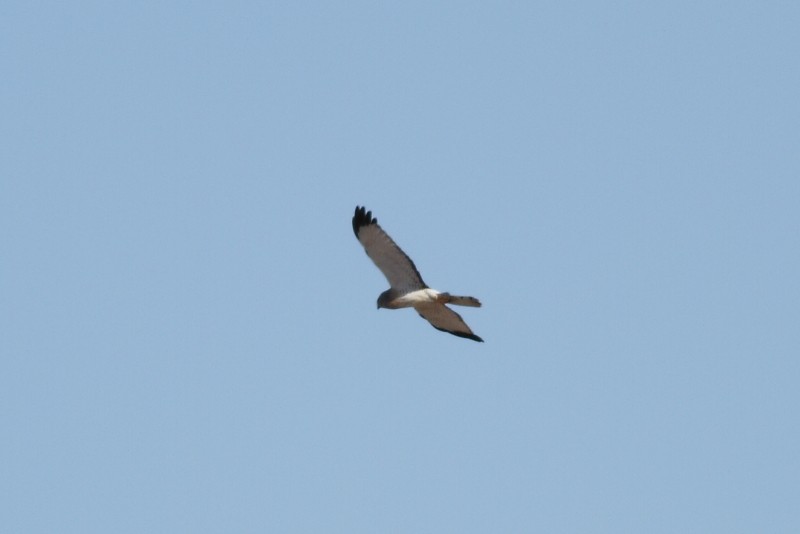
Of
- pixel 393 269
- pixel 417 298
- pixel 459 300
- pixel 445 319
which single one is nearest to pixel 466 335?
pixel 445 319

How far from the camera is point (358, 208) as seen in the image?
23797 millimetres

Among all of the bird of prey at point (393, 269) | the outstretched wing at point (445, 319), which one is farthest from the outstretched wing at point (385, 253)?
the outstretched wing at point (445, 319)

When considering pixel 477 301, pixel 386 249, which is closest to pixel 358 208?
pixel 386 249

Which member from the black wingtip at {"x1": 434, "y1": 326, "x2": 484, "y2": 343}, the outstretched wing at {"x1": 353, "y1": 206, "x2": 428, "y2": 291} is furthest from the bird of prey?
the black wingtip at {"x1": 434, "y1": 326, "x2": 484, "y2": 343}

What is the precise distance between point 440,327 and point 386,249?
2.41m

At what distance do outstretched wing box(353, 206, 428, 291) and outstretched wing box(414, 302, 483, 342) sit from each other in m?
0.60

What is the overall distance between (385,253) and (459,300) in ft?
6.62

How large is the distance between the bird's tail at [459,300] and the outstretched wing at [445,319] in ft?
3.57

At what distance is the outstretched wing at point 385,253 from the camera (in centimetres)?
2373

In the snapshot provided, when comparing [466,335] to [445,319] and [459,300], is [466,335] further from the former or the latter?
[459,300]

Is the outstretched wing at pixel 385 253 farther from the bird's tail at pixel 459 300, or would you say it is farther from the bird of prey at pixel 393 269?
the bird's tail at pixel 459 300

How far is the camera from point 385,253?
23938 mm

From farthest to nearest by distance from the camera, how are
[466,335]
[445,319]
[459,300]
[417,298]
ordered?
[466,335]
[445,319]
[417,298]
[459,300]

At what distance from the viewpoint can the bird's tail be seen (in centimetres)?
2219
